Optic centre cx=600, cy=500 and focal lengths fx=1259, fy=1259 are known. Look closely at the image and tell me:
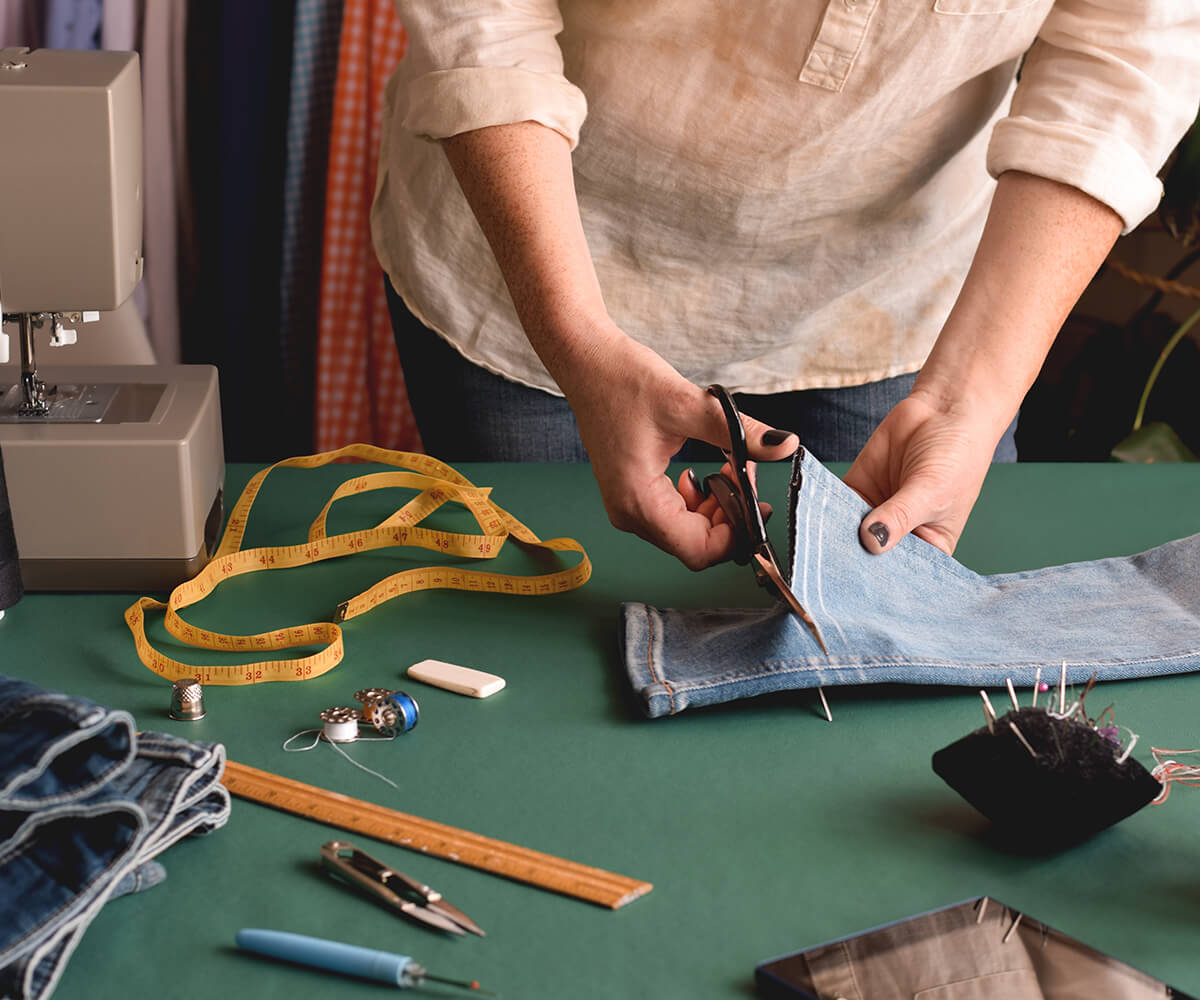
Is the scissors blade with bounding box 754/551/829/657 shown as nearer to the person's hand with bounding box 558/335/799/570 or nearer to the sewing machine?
the person's hand with bounding box 558/335/799/570

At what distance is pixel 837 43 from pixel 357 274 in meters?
1.24

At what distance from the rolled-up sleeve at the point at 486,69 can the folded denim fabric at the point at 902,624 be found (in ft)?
1.53

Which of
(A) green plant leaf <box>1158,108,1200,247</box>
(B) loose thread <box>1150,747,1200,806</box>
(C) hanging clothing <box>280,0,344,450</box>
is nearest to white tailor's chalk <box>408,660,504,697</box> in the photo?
(B) loose thread <box>1150,747,1200,806</box>

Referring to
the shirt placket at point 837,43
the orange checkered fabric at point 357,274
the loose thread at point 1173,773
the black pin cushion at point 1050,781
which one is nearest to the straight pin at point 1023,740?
the black pin cushion at point 1050,781

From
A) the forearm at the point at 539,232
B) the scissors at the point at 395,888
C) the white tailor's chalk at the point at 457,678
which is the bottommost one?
the white tailor's chalk at the point at 457,678

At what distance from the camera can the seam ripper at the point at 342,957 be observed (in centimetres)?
63

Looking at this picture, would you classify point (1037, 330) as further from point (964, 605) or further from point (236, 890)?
point (236, 890)

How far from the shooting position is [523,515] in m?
1.34

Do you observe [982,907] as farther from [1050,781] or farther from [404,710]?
[404,710]

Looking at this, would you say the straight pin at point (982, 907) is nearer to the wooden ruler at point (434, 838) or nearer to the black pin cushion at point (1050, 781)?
the black pin cushion at point (1050, 781)

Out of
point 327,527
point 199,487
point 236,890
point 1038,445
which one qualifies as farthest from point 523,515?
point 1038,445

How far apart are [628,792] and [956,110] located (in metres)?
1.00

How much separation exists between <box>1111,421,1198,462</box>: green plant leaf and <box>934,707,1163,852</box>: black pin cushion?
184 cm

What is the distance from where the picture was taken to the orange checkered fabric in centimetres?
224
